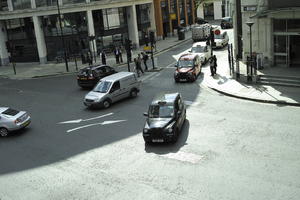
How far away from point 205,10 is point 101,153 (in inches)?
2914

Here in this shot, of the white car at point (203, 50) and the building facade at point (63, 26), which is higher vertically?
the building facade at point (63, 26)

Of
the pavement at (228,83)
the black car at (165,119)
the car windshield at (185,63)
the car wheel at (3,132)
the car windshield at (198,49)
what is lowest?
the car wheel at (3,132)

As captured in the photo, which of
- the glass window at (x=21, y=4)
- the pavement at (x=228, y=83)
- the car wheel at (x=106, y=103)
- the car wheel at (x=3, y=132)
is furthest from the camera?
the glass window at (x=21, y=4)

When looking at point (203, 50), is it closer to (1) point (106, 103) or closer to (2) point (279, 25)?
(2) point (279, 25)

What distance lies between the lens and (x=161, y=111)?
1817 cm

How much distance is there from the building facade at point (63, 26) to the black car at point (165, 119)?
88.0 feet

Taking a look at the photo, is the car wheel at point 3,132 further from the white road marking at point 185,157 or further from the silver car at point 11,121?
the white road marking at point 185,157

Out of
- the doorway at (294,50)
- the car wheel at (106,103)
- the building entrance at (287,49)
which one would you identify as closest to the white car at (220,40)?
the building entrance at (287,49)

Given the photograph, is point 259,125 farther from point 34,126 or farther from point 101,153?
point 34,126

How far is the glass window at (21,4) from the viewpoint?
44750 mm

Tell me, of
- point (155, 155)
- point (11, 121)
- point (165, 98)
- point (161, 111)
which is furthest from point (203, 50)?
point (155, 155)

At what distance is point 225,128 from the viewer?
18.6 meters

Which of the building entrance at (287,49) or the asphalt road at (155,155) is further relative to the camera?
the building entrance at (287,49)

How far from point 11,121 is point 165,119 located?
8.72 metres
